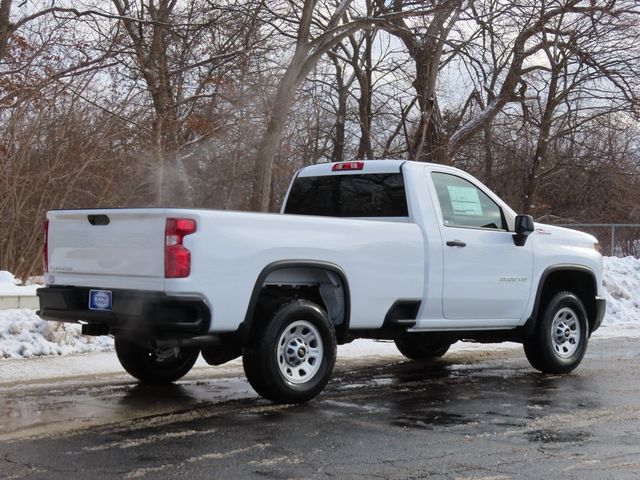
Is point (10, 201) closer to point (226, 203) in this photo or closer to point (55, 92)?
point (55, 92)

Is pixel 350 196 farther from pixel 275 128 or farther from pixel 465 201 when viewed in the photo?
pixel 275 128

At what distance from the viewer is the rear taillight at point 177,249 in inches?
255

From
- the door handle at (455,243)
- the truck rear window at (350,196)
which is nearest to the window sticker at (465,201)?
the door handle at (455,243)

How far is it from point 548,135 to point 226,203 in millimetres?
12478

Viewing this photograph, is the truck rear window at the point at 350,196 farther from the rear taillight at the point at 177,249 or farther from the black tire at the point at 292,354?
the rear taillight at the point at 177,249

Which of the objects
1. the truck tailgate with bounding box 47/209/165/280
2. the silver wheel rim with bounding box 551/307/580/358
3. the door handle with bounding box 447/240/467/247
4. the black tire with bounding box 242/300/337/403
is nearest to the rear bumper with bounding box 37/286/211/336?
the truck tailgate with bounding box 47/209/165/280

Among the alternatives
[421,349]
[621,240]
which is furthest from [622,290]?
[421,349]

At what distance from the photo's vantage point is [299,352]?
7246mm

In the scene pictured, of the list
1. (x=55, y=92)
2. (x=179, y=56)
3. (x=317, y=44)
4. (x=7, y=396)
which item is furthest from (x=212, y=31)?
(x=7, y=396)

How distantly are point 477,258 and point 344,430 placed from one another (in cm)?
292

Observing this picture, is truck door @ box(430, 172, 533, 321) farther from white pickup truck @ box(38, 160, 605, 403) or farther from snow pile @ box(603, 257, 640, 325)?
snow pile @ box(603, 257, 640, 325)

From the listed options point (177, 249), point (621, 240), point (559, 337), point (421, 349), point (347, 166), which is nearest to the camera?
point (177, 249)

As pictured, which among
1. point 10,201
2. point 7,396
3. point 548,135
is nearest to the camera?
point 7,396

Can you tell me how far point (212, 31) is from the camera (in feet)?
61.6
